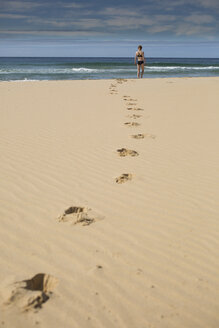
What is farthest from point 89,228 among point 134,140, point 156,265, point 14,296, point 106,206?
point 134,140

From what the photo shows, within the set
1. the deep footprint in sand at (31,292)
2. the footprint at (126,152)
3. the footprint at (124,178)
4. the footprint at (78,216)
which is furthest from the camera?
the footprint at (126,152)

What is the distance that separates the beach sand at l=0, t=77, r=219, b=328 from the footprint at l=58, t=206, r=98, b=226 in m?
0.01

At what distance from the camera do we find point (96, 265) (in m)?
2.32

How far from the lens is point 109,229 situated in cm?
278

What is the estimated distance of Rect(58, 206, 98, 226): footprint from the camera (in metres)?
2.90

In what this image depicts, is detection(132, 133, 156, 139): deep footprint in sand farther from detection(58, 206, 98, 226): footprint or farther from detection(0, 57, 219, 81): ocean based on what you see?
detection(0, 57, 219, 81): ocean

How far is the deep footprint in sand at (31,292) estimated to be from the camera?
1966 millimetres

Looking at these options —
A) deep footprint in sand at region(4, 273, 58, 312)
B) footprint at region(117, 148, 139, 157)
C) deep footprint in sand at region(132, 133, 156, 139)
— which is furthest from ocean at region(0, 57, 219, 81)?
deep footprint in sand at region(4, 273, 58, 312)

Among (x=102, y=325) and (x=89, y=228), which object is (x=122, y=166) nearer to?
(x=89, y=228)

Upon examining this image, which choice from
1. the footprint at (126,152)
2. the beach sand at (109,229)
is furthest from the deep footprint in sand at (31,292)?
the footprint at (126,152)

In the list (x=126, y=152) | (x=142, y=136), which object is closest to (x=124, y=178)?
(x=126, y=152)

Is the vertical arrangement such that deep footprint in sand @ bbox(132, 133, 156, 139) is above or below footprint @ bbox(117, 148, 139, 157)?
above

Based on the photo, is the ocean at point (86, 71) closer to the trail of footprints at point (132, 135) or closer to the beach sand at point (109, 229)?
the trail of footprints at point (132, 135)

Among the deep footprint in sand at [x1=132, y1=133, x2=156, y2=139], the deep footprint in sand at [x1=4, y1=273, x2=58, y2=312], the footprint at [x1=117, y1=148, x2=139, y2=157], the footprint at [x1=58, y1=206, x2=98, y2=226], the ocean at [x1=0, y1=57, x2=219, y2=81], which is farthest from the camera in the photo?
the ocean at [x1=0, y1=57, x2=219, y2=81]
